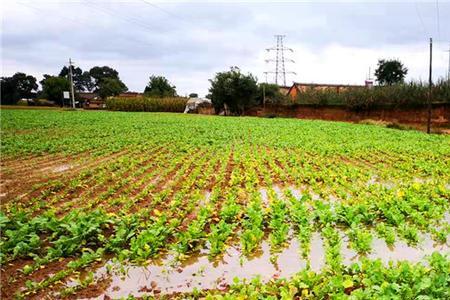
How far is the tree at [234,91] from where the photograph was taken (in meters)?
52.7

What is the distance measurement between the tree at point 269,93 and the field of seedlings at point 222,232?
42694mm

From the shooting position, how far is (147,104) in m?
65.1

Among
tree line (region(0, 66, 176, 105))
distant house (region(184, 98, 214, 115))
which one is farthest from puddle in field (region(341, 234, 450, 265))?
tree line (region(0, 66, 176, 105))

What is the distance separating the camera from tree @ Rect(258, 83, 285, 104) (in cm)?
5300

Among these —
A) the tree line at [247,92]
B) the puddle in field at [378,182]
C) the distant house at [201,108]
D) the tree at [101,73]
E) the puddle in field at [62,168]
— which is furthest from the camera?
the tree at [101,73]

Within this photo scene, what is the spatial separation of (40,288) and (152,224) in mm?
1960

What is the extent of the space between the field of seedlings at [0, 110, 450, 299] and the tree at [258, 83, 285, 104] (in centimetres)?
4269

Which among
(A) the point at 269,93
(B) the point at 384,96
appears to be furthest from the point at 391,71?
(B) the point at 384,96

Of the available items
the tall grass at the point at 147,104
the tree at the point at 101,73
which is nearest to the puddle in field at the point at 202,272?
the tall grass at the point at 147,104

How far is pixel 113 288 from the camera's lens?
13.3 ft

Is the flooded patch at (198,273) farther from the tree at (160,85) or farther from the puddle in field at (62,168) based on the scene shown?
the tree at (160,85)

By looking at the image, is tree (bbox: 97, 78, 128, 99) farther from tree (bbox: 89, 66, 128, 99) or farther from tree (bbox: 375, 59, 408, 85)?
tree (bbox: 375, 59, 408, 85)

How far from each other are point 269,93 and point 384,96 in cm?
2227

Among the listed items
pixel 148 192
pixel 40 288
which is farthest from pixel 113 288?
pixel 148 192
